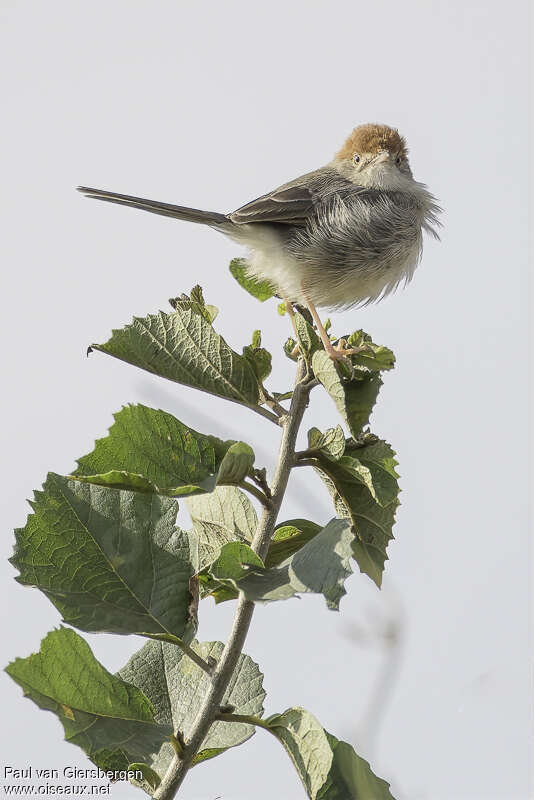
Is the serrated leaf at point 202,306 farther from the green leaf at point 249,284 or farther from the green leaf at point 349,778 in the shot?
the green leaf at point 349,778

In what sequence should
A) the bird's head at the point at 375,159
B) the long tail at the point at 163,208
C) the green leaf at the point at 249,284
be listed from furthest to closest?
the bird's head at the point at 375,159 → the long tail at the point at 163,208 → the green leaf at the point at 249,284

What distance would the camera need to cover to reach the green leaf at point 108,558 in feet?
5.42

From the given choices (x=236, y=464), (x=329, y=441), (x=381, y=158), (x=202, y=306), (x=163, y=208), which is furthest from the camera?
(x=381, y=158)

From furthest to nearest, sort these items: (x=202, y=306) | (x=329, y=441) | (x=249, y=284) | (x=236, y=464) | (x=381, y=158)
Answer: (x=381, y=158) → (x=249, y=284) → (x=202, y=306) → (x=329, y=441) → (x=236, y=464)

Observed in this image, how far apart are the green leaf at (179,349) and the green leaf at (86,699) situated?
0.60 metres

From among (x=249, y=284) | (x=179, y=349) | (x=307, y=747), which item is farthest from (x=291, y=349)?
(x=307, y=747)

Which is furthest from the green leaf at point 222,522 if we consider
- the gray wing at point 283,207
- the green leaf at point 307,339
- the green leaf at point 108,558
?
the gray wing at point 283,207

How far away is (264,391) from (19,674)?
81 centimetres

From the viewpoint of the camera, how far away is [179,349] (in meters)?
1.91

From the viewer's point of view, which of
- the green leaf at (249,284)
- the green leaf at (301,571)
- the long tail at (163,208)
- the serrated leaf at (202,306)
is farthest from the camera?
the long tail at (163,208)

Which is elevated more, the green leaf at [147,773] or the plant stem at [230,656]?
the plant stem at [230,656]

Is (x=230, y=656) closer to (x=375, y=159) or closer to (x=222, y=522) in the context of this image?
(x=222, y=522)

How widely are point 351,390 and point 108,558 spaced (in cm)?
66

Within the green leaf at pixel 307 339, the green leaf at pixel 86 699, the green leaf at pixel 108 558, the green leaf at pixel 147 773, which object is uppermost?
the green leaf at pixel 307 339
